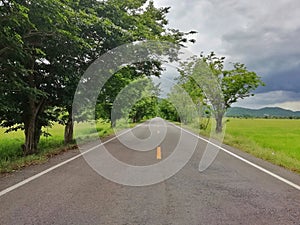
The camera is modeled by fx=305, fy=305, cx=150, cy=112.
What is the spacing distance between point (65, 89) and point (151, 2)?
9144mm

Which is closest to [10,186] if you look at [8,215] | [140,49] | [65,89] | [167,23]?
[8,215]

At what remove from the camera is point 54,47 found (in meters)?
11.1

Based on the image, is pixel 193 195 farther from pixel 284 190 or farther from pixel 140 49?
pixel 140 49

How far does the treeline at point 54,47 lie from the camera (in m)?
7.73

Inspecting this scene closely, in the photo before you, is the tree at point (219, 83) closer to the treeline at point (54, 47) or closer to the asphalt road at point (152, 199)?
the treeline at point (54, 47)

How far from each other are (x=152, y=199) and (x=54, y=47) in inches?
308

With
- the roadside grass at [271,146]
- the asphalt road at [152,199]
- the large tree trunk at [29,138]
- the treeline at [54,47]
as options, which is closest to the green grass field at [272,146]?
the roadside grass at [271,146]

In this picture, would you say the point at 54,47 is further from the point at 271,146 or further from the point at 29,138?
the point at 271,146

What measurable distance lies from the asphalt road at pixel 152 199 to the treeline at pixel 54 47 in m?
3.33

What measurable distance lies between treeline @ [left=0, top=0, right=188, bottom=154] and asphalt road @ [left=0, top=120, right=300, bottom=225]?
333 centimetres

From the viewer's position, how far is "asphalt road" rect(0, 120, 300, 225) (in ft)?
13.9

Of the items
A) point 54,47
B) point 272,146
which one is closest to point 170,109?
point 272,146

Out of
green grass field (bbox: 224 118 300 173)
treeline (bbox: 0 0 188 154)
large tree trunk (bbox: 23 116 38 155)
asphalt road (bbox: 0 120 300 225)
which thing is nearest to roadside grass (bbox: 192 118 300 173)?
green grass field (bbox: 224 118 300 173)

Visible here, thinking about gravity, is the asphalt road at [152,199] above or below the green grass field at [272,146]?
above
